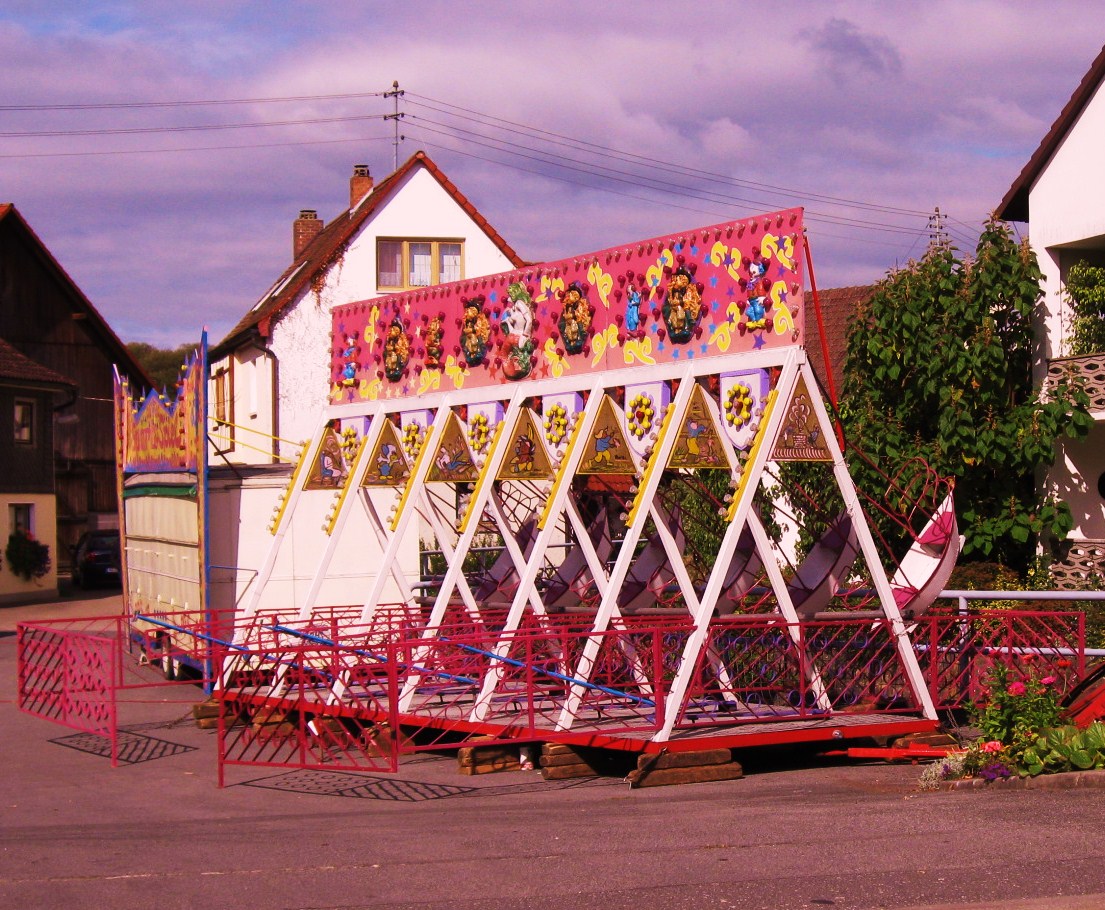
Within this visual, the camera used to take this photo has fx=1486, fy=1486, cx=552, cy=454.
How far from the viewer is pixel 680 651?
46.9 feet

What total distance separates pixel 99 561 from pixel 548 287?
28.0 metres

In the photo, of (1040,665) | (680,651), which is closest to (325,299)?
(680,651)

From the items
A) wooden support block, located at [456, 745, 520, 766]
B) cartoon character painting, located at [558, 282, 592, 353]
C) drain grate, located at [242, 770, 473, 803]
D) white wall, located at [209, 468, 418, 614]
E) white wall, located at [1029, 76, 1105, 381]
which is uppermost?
white wall, located at [1029, 76, 1105, 381]

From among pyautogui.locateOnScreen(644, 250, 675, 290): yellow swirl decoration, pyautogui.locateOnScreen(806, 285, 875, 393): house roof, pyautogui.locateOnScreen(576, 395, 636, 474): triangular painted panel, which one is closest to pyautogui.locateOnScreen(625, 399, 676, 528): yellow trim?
pyautogui.locateOnScreen(576, 395, 636, 474): triangular painted panel

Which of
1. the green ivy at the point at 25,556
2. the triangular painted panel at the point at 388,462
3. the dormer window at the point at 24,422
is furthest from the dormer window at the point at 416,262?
the triangular painted panel at the point at 388,462

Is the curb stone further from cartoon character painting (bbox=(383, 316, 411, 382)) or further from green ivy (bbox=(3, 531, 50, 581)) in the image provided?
green ivy (bbox=(3, 531, 50, 581))

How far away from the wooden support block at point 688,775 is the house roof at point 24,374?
98.7 ft

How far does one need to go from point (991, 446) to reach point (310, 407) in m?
18.4

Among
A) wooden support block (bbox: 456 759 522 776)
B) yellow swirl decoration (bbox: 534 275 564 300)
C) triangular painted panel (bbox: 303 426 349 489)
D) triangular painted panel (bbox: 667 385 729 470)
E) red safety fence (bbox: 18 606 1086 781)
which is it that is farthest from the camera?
triangular painted panel (bbox: 303 426 349 489)

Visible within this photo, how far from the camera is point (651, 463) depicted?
39.5 ft

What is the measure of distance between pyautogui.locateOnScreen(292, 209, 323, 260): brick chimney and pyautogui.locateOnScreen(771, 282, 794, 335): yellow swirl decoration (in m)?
29.6

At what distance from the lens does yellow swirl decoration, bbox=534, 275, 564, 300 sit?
13727 mm

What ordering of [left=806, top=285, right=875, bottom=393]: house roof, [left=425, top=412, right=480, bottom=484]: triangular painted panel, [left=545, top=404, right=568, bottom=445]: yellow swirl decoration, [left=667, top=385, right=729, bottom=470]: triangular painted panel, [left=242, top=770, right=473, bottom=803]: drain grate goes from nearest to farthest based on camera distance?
1. [left=242, top=770, right=473, bottom=803]: drain grate
2. [left=667, top=385, right=729, bottom=470]: triangular painted panel
3. [left=545, top=404, right=568, bottom=445]: yellow swirl decoration
4. [left=425, top=412, right=480, bottom=484]: triangular painted panel
5. [left=806, top=285, right=875, bottom=393]: house roof

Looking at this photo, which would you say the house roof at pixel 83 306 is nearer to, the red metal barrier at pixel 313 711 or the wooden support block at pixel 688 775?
the red metal barrier at pixel 313 711
